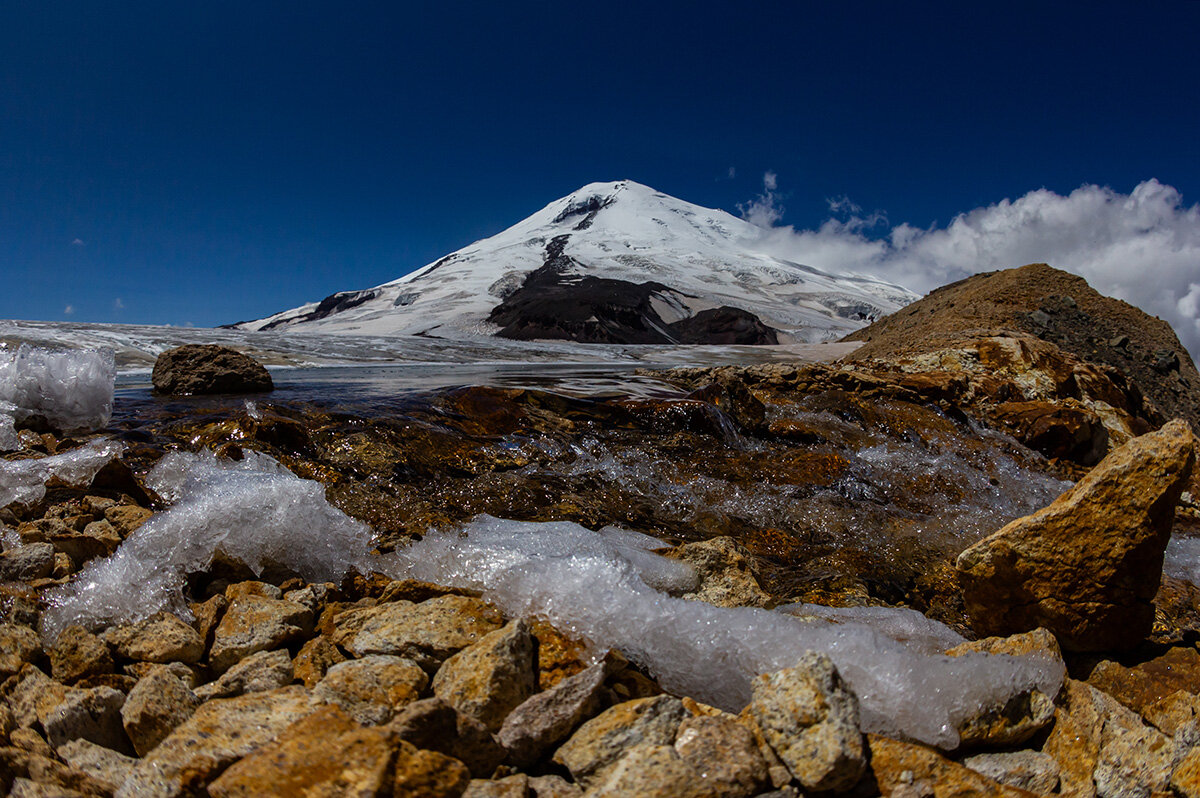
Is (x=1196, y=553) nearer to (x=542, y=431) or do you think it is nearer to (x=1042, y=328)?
(x=542, y=431)

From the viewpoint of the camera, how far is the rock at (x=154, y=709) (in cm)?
149

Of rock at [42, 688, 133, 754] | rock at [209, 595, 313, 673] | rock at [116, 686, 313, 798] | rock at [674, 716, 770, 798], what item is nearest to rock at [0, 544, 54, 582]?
rock at [209, 595, 313, 673]

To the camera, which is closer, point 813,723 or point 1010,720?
point 813,723

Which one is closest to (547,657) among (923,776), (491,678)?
(491,678)

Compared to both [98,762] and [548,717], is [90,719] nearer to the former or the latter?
[98,762]

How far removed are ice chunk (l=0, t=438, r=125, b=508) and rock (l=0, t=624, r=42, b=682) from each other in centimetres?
117

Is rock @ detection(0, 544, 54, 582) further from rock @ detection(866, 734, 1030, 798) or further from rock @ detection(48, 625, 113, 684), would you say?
rock @ detection(866, 734, 1030, 798)

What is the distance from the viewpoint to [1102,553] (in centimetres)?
210

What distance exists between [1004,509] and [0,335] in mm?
22314

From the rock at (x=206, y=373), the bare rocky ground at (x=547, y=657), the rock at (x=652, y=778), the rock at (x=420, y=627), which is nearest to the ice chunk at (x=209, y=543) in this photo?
the bare rocky ground at (x=547, y=657)

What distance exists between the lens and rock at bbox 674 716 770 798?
4.39ft

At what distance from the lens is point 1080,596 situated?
6.91 ft

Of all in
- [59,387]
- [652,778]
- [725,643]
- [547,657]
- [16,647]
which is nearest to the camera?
[652,778]

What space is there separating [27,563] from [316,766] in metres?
1.67
